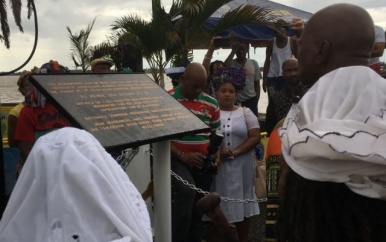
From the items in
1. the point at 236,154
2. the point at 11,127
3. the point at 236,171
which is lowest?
the point at 236,171

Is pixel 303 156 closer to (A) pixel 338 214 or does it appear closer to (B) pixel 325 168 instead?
(B) pixel 325 168

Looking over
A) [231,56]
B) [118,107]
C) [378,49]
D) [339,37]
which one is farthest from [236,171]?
[231,56]

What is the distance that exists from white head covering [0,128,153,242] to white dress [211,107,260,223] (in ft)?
10.7

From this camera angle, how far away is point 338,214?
70.9 inches

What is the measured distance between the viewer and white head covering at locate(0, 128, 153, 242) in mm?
1569

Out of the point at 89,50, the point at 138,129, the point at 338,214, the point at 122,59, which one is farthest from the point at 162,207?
the point at 89,50

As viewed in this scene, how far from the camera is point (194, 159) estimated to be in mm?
4465

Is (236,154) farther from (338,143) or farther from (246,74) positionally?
(246,74)

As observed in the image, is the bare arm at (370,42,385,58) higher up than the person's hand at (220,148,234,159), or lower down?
higher up

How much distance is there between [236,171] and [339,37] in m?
3.08

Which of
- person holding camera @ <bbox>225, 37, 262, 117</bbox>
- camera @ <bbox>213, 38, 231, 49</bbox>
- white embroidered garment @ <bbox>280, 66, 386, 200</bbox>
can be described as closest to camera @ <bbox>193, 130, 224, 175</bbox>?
white embroidered garment @ <bbox>280, 66, 386, 200</bbox>

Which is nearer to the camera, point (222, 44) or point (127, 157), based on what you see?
point (127, 157)

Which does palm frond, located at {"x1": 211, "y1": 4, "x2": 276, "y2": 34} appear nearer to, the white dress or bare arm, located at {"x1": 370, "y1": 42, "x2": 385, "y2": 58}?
bare arm, located at {"x1": 370, "y1": 42, "x2": 385, "y2": 58}

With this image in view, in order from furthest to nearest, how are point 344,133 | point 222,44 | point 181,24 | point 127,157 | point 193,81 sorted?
point 222,44 < point 181,24 < point 193,81 < point 127,157 < point 344,133
